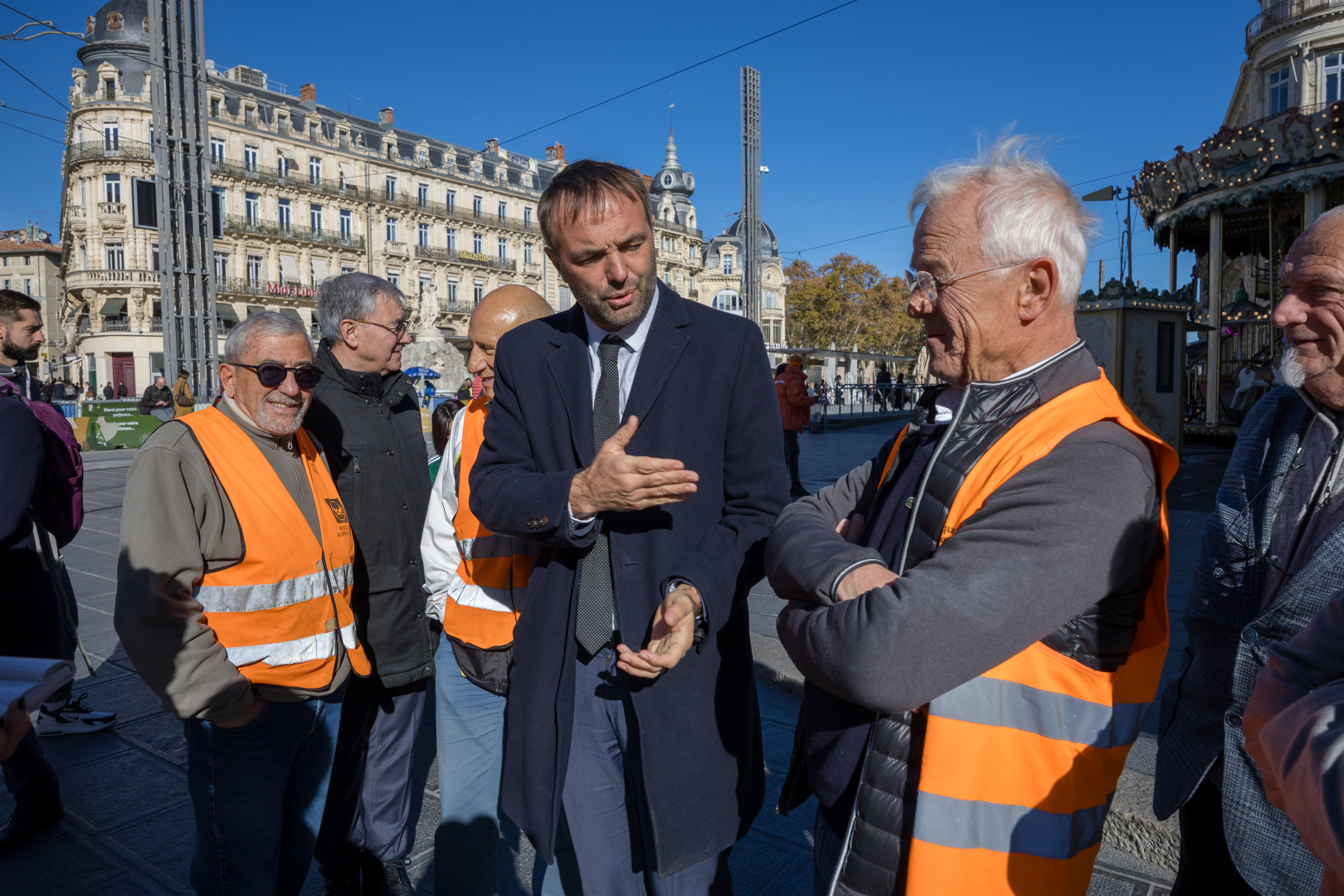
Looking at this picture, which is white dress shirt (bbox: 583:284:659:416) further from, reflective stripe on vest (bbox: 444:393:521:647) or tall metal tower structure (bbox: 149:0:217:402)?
tall metal tower structure (bbox: 149:0:217:402)

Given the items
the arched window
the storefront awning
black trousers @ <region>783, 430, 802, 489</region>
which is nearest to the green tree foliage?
the arched window

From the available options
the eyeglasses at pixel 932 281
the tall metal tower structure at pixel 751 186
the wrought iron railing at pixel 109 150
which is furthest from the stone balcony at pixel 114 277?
the eyeglasses at pixel 932 281

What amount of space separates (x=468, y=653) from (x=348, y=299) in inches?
51.5

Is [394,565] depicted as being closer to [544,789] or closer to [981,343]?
[544,789]

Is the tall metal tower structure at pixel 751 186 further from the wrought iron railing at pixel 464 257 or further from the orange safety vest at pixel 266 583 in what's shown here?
the wrought iron railing at pixel 464 257

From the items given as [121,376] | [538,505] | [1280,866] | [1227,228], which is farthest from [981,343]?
[121,376]

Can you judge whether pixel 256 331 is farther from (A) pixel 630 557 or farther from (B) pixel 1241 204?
(B) pixel 1241 204

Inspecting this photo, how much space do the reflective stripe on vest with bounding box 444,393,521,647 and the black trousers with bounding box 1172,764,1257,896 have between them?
1.63 meters

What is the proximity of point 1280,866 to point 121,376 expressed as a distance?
48288mm

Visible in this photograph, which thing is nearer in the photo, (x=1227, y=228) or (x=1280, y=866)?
(x=1280, y=866)

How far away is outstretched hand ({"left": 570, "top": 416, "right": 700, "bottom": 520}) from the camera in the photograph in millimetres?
1494

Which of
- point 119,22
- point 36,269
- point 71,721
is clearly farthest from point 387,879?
point 36,269

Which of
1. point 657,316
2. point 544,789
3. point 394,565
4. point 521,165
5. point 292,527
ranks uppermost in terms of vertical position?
point 521,165

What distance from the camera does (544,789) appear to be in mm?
1741
